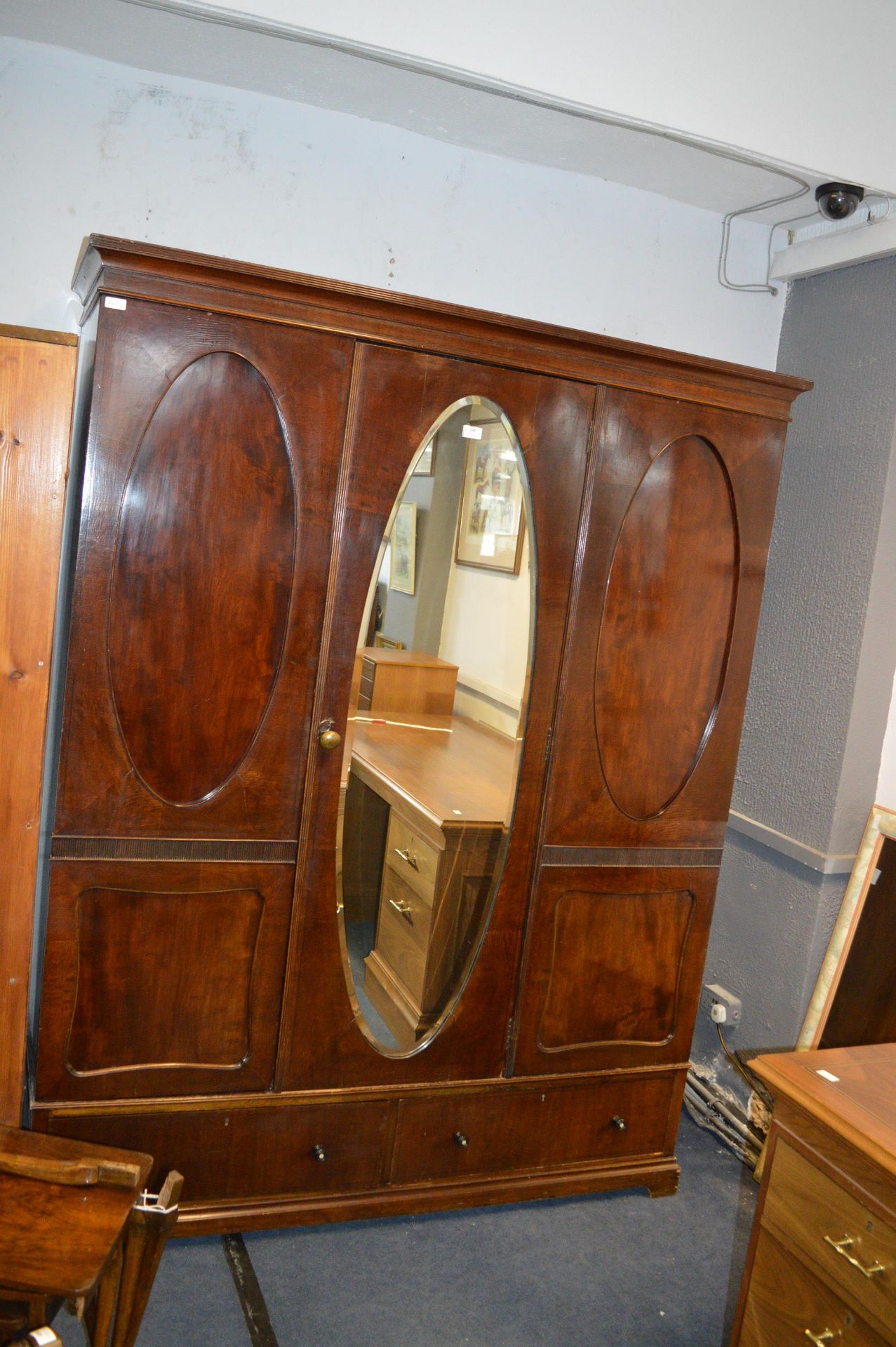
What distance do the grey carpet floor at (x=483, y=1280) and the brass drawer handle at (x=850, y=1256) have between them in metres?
0.72

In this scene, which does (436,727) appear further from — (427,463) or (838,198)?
(838,198)

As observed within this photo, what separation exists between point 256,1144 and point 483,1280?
508mm

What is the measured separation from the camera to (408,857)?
2.05 m

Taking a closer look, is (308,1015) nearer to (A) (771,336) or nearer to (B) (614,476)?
(B) (614,476)

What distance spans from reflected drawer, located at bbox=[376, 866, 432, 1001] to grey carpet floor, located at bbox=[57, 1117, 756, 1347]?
1.66ft

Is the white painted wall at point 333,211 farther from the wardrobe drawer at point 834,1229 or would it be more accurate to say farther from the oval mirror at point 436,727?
the wardrobe drawer at point 834,1229

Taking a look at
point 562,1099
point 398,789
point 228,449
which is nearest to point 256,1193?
point 562,1099

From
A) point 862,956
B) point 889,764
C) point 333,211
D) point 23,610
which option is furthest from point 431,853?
point 333,211

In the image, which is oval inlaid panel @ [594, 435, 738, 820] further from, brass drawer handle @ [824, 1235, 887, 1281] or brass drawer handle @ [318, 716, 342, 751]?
brass drawer handle @ [824, 1235, 887, 1281]

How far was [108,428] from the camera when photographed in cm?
174

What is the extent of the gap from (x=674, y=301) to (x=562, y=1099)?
1870mm

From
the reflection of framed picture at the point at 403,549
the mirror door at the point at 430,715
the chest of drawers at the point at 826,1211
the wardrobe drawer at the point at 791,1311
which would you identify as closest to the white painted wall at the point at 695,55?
the mirror door at the point at 430,715

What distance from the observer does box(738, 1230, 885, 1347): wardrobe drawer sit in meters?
1.37

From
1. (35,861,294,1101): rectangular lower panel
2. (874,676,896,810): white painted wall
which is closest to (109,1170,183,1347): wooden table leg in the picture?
(35,861,294,1101): rectangular lower panel
